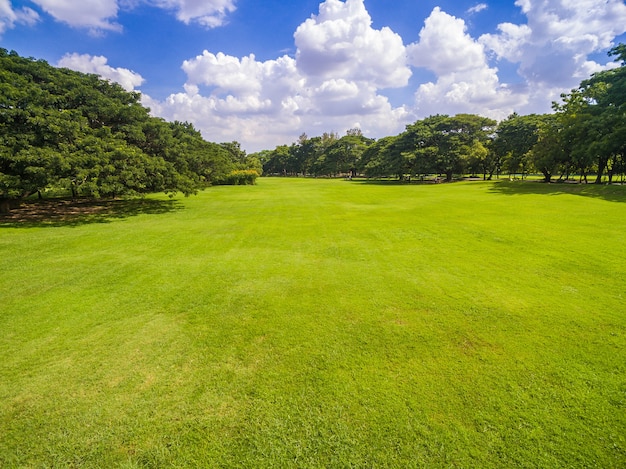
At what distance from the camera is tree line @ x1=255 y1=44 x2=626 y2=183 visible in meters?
28.3

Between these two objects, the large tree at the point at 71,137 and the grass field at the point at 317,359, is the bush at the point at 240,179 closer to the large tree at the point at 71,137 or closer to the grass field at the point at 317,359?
the large tree at the point at 71,137

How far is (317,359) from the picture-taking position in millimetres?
4664

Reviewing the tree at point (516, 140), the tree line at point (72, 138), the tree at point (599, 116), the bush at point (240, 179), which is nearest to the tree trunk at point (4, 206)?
the tree line at point (72, 138)

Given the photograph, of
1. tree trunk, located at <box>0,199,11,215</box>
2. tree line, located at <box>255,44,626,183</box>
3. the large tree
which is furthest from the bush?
tree trunk, located at <box>0,199,11,215</box>

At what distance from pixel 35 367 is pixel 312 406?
14.8ft

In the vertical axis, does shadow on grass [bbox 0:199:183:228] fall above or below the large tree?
below

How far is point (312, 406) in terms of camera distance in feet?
12.3

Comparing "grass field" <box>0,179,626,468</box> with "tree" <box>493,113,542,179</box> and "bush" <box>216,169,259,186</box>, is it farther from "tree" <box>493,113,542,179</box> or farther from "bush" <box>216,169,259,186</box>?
"bush" <box>216,169,259,186</box>

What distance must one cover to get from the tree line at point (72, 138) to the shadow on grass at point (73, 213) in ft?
4.74

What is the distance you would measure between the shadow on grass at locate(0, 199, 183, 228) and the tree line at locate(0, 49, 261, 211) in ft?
4.74

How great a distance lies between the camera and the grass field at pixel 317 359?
10.7 ft

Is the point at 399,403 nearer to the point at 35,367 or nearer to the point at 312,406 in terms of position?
the point at 312,406

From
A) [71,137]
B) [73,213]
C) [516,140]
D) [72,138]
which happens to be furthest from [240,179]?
[516,140]

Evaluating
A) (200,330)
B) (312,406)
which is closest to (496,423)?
(312,406)
